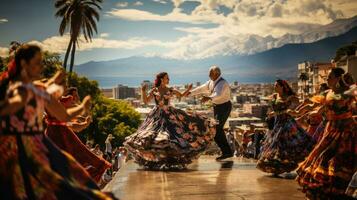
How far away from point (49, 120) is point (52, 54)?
42.5 meters

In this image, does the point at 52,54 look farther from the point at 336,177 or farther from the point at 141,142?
the point at 336,177

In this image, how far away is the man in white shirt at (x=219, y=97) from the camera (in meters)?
13.3

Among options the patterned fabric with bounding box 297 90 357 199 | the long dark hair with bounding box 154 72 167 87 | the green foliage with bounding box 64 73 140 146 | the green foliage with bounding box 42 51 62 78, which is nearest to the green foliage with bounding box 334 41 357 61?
the green foliage with bounding box 64 73 140 146

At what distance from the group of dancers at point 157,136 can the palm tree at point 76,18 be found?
136ft

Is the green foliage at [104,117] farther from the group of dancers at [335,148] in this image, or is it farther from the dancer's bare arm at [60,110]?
the dancer's bare arm at [60,110]

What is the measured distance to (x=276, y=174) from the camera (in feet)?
35.7

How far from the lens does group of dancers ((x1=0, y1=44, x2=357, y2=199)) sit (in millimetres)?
5184

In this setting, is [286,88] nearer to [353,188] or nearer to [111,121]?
[353,188]

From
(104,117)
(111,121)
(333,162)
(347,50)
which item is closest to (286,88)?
(333,162)

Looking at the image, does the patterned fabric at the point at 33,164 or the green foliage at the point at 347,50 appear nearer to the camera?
the patterned fabric at the point at 33,164

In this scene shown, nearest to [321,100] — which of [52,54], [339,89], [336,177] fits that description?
[339,89]

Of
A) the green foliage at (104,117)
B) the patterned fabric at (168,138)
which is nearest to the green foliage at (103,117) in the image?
the green foliage at (104,117)

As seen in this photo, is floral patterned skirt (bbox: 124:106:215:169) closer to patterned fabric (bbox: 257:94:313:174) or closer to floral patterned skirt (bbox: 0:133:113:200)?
patterned fabric (bbox: 257:94:313:174)

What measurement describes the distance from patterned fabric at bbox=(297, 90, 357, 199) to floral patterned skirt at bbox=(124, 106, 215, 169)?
154 inches
